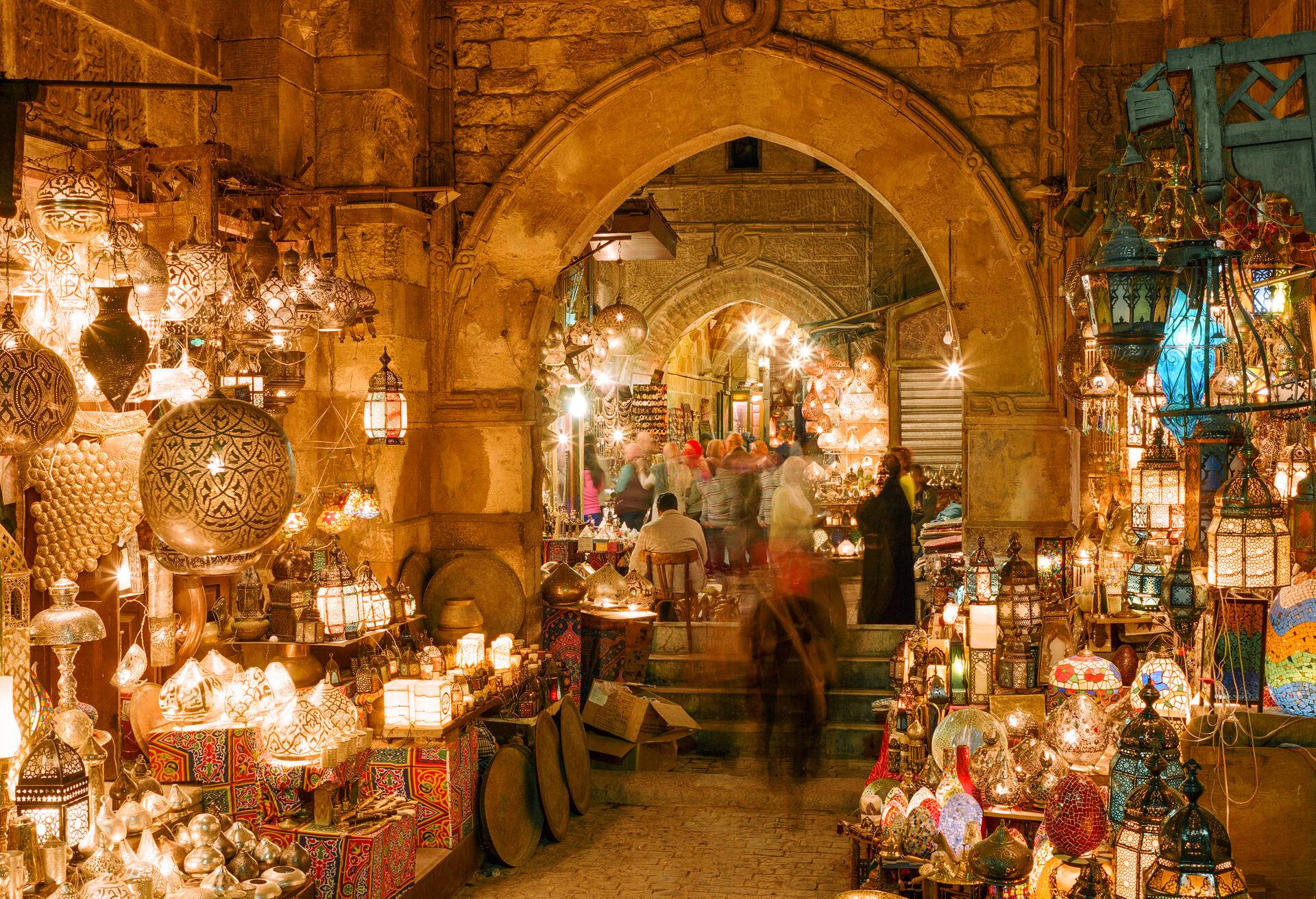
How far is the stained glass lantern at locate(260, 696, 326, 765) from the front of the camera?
4551 mm

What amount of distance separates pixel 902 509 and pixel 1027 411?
1658 millimetres

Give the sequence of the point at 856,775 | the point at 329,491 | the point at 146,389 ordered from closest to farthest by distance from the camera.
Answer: the point at 146,389, the point at 329,491, the point at 856,775

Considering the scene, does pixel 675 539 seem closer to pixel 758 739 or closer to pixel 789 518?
pixel 789 518

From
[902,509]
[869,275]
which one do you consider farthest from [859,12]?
[869,275]

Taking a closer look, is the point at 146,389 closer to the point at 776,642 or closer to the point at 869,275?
the point at 776,642

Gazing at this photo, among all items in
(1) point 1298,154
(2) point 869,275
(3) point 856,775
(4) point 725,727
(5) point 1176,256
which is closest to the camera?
(1) point 1298,154

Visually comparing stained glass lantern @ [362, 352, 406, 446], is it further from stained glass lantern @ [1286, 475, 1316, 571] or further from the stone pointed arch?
the stone pointed arch

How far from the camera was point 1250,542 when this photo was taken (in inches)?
116

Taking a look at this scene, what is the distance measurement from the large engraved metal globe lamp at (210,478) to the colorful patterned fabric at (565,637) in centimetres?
437

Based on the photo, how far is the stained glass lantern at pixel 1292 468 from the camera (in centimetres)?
354

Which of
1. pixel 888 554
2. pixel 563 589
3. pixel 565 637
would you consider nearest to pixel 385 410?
pixel 563 589

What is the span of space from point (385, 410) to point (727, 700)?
3236 millimetres

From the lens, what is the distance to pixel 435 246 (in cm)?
728

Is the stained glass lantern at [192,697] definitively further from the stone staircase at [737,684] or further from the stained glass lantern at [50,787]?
the stone staircase at [737,684]
